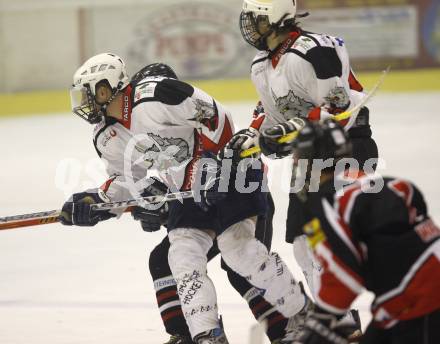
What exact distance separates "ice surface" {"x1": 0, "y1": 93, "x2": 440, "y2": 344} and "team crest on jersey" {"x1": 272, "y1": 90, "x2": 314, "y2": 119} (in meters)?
0.89

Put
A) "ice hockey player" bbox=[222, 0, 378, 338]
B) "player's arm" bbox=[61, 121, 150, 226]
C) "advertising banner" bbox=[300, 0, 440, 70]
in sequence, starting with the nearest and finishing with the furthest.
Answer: "ice hockey player" bbox=[222, 0, 378, 338], "player's arm" bbox=[61, 121, 150, 226], "advertising banner" bbox=[300, 0, 440, 70]

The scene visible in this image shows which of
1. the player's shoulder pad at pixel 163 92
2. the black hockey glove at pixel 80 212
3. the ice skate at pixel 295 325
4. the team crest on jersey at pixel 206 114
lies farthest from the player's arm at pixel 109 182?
the ice skate at pixel 295 325

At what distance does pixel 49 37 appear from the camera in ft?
37.9

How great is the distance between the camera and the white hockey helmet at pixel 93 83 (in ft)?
12.6

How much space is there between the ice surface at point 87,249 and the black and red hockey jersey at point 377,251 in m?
1.52

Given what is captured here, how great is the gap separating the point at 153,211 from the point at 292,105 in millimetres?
668

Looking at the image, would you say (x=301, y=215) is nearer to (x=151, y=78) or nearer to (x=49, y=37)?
(x=151, y=78)

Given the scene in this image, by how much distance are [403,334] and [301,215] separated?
4.09 feet

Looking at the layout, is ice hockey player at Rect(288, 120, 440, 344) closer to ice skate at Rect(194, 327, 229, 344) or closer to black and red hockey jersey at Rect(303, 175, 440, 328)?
black and red hockey jersey at Rect(303, 175, 440, 328)

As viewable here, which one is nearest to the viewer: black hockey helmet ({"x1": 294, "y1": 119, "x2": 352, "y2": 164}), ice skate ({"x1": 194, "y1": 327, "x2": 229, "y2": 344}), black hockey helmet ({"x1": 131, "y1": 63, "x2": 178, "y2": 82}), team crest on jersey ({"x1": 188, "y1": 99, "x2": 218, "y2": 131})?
black hockey helmet ({"x1": 294, "y1": 119, "x2": 352, "y2": 164})

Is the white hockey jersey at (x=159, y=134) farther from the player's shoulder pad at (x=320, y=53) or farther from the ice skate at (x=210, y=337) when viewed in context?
the ice skate at (x=210, y=337)

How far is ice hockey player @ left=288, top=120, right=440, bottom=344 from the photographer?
2.49 meters

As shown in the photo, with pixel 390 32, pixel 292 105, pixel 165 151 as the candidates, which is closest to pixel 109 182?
pixel 165 151

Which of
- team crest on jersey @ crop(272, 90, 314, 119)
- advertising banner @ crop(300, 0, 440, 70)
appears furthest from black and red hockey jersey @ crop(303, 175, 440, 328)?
advertising banner @ crop(300, 0, 440, 70)
